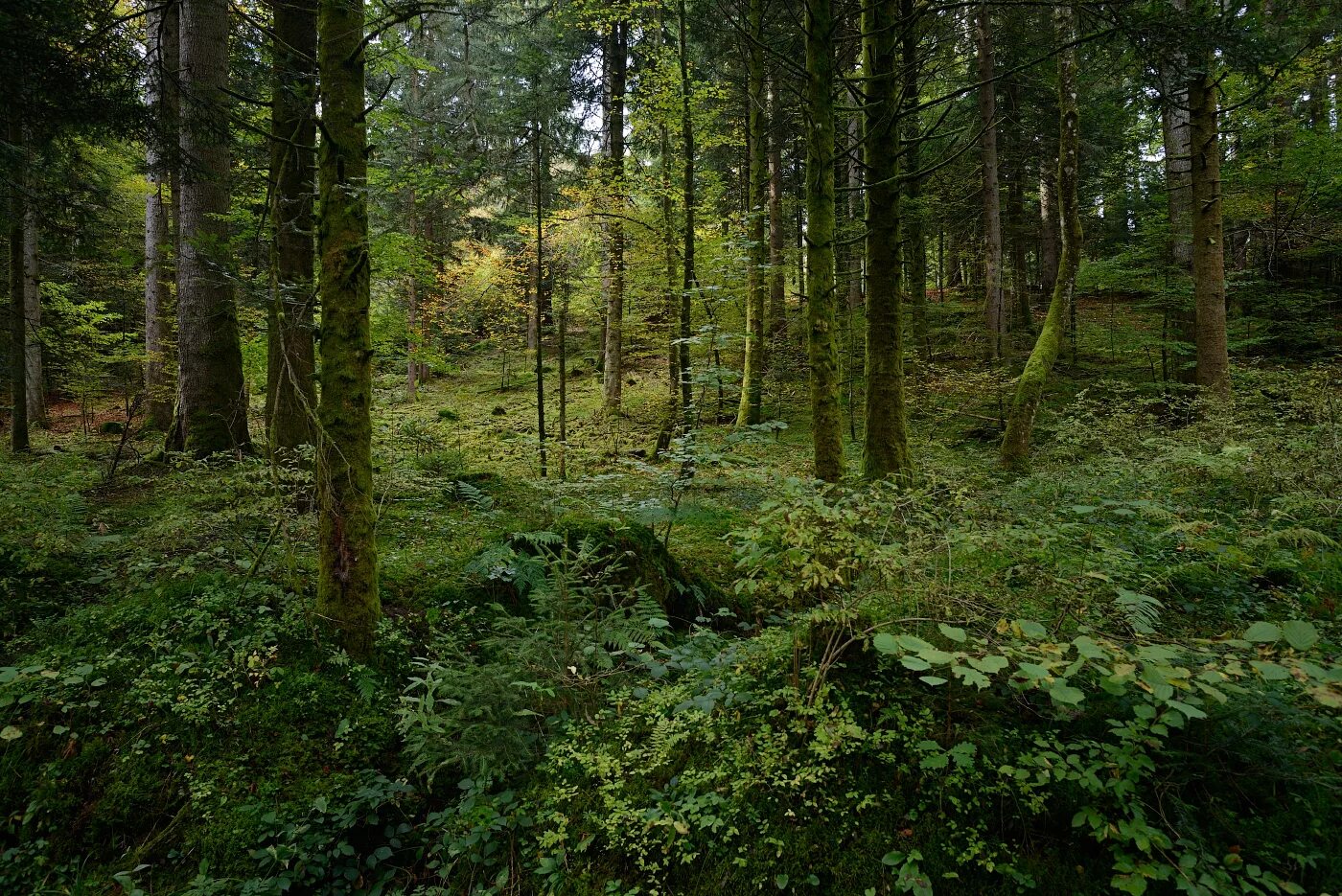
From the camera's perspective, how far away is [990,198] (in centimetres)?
1420

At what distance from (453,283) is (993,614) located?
21801 mm

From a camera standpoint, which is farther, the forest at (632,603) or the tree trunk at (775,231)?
the tree trunk at (775,231)

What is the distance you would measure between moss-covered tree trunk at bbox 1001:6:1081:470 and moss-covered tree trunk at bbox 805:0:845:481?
219 inches

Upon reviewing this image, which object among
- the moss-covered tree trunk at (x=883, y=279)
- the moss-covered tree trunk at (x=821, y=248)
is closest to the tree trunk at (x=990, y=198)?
the moss-covered tree trunk at (x=883, y=279)

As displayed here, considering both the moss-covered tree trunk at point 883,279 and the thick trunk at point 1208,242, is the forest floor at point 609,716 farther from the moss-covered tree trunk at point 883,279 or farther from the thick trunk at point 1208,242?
the thick trunk at point 1208,242

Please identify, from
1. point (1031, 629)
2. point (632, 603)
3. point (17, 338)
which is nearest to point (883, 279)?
point (632, 603)

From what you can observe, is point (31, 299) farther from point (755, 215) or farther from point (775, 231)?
point (775, 231)

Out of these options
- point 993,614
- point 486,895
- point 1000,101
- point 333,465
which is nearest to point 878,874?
point 993,614

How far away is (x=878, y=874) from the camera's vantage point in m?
2.17

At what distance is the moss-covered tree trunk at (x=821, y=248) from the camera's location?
502 cm

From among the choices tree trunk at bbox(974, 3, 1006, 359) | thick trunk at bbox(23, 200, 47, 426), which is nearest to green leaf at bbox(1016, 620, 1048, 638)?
tree trunk at bbox(974, 3, 1006, 359)

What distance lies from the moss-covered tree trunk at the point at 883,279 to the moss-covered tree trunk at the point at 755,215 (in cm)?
300

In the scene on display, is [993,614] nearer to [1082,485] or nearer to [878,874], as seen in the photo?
[878,874]

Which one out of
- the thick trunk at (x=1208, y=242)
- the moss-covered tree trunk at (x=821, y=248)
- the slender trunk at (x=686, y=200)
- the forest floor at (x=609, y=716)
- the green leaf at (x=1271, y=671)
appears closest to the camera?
the green leaf at (x=1271, y=671)
